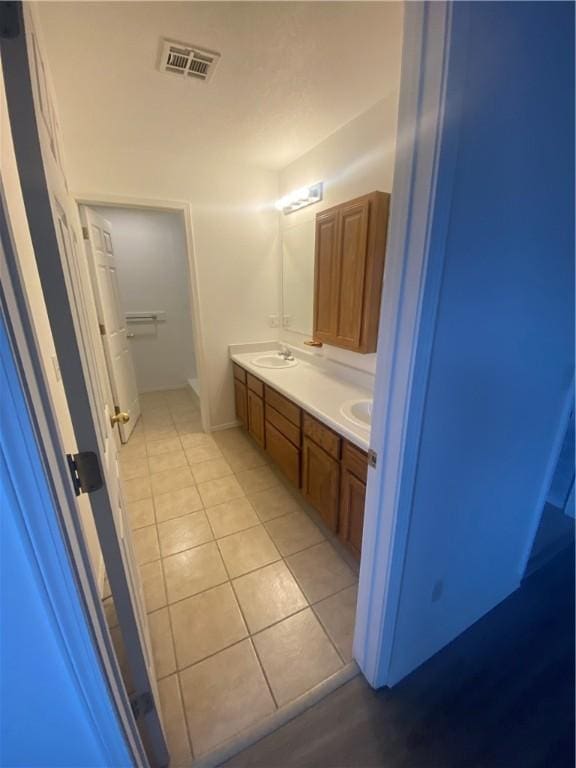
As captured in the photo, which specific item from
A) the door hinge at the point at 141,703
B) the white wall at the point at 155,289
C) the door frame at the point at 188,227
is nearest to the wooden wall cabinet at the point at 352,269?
the door frame at the point at 188,227

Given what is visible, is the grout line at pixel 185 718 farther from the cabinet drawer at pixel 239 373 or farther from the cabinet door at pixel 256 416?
the cabinet drawer at pixel 239 373

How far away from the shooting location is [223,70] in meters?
1.54

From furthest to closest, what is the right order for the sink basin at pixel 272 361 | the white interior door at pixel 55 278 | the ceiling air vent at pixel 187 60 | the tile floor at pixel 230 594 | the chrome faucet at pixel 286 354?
the chrome faucet at pixel 286 354 < the sink basin at pixel 272 361 < the ceiling air vent at pixel 187 60 < the tile floor at pixel 230 594 < the white interior door at pixel 55 278

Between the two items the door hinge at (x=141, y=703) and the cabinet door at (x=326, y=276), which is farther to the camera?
the cabinet door at (x=326, y=276)

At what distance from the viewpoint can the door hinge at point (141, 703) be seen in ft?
2.98

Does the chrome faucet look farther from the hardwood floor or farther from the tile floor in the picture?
the hardwood floor

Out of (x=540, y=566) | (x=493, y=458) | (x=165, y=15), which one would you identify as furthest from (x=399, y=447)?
(x=165, y=15)

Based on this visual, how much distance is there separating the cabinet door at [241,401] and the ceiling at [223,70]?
6.44 feet

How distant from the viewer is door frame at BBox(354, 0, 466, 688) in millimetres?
644

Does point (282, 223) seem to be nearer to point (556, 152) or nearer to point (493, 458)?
point (556, 152)

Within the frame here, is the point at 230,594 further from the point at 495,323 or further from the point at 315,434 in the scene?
the point at 495,323

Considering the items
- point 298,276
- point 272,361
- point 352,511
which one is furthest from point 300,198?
point 352,511

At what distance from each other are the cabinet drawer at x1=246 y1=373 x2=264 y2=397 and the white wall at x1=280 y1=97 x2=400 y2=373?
57 centimetres

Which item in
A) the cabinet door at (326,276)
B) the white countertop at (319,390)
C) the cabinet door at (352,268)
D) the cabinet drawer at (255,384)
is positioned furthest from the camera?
the cabinet drawer at (255,384)
